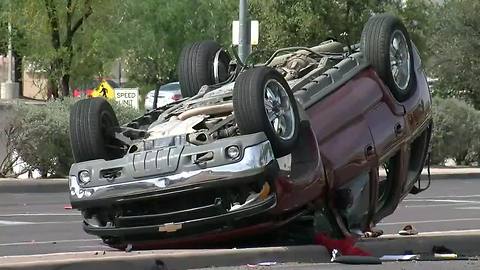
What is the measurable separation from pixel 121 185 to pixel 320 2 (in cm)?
2304

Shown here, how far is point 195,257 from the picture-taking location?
741cm

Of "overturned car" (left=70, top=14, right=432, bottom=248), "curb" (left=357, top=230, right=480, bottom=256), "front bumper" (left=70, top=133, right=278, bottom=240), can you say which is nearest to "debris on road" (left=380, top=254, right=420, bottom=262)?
"curb" (left=357, top=230, right=480, bottom=256)

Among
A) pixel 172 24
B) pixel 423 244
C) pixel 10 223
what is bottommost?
pixel 10 223

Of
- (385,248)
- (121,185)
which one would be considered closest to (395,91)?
(385,248)

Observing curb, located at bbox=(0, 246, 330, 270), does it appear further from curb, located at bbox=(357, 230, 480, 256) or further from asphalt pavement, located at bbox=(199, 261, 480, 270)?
curb, located at bbox=(357, 230, 480, 256)

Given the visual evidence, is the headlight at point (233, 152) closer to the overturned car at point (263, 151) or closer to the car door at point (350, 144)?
the overturned car at point (263, 151)

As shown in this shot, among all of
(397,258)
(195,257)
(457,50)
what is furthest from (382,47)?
(457,50)

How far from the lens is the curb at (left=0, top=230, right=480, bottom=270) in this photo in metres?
7.02

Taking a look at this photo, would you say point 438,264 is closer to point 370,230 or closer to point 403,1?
point 370,230

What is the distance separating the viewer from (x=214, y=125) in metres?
7.77

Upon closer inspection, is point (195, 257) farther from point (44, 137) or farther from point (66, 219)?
point (44, 137)

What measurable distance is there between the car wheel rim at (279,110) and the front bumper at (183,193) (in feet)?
0.95

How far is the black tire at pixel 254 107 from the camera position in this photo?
7.39 m

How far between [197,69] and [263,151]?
211 cm
